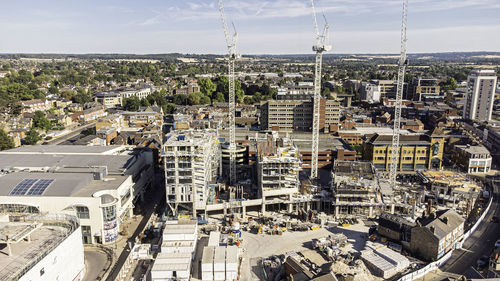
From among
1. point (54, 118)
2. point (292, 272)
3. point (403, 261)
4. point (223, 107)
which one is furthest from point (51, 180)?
point (223, 107)

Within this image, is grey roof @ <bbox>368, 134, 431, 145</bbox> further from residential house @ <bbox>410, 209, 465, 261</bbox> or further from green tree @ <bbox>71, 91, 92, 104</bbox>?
green tree @ <bbox>71, 91, 92, 104</bbox>

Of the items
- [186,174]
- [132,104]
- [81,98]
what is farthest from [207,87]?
[186,174]

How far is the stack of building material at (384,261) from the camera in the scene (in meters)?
34.8

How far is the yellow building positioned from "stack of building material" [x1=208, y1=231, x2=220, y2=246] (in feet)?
123

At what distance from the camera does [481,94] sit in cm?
9994

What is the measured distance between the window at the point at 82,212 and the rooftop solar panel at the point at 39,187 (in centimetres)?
489

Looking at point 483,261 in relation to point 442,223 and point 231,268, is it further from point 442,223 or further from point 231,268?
point 231,268

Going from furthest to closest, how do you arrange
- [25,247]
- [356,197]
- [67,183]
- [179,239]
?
[356,197] < [67,183] < [179,239] < [25,247]

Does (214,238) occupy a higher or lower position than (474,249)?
higher

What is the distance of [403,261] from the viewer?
36000 millimetres

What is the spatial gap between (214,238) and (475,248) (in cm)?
2990

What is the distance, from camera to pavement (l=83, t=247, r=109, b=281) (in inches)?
1405

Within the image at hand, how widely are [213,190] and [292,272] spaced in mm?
22106

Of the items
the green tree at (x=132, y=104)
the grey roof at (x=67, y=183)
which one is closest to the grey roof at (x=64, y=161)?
the grey roof at (x=67, y=183)
